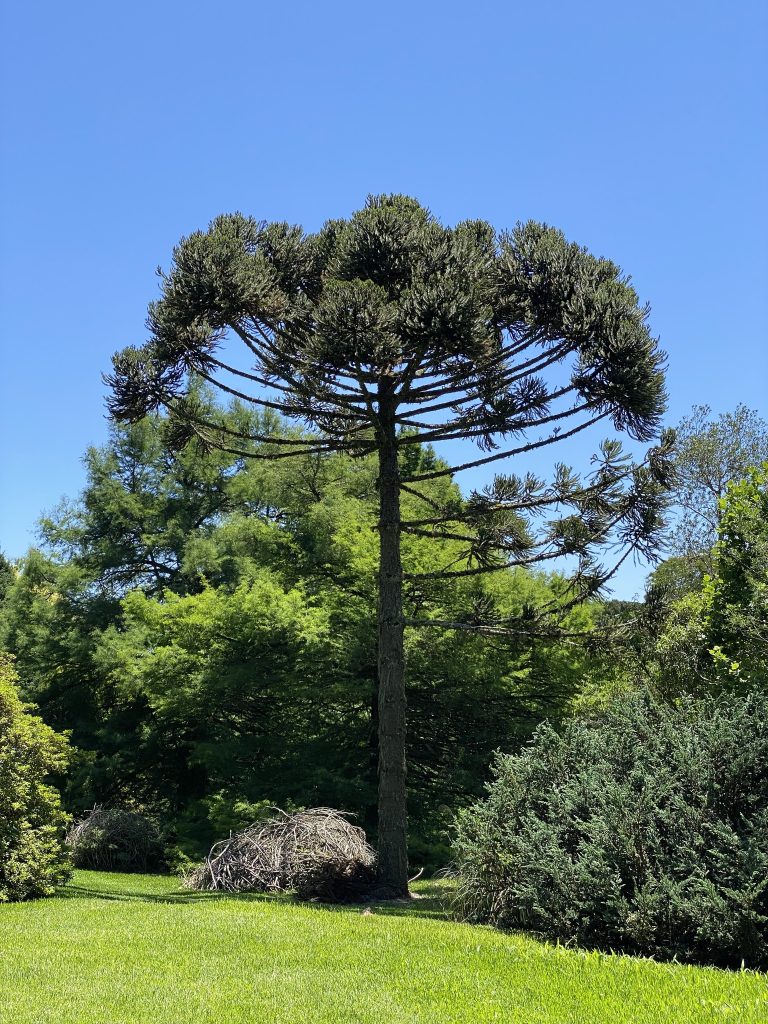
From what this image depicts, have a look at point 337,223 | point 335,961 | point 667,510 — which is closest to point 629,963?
point 335,961

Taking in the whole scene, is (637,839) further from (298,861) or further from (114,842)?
(114,842)

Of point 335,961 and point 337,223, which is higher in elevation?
point 337,223

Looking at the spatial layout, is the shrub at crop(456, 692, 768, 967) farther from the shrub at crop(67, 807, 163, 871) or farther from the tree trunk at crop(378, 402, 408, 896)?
the shrub at crop(67, 807, 163, 871)

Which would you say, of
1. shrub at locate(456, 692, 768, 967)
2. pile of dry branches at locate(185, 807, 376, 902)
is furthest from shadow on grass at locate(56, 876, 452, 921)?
shrub at locate(456, 692, 768, 967)

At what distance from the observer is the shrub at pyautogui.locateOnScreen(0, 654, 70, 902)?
32.5 ft

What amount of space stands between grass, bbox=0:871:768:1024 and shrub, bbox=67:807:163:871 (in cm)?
843

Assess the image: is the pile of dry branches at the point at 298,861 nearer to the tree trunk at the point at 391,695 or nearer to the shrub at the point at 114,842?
the tree trunk at the point at 391,695

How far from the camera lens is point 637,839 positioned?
23.0 feet

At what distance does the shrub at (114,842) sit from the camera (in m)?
15.8

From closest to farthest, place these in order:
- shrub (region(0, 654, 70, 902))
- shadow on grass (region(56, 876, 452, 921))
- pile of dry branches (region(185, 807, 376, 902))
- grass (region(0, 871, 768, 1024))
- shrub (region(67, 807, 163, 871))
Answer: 1. grass (region(0, 871, 768, 1024))
2. shadow on grass (region(56, 876, 452, 921))
3. shrub (region(0, 654, 70, 902))
4. pile of dry branches (region(185, 807, 376, 902))
5. shrub (region(67, 807, 163, 871))

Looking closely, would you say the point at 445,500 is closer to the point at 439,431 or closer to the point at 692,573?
the point at 439,431

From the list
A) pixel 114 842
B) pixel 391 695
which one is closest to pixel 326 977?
pixel 391 695

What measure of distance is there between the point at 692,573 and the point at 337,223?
18.5m

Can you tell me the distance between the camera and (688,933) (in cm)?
662
